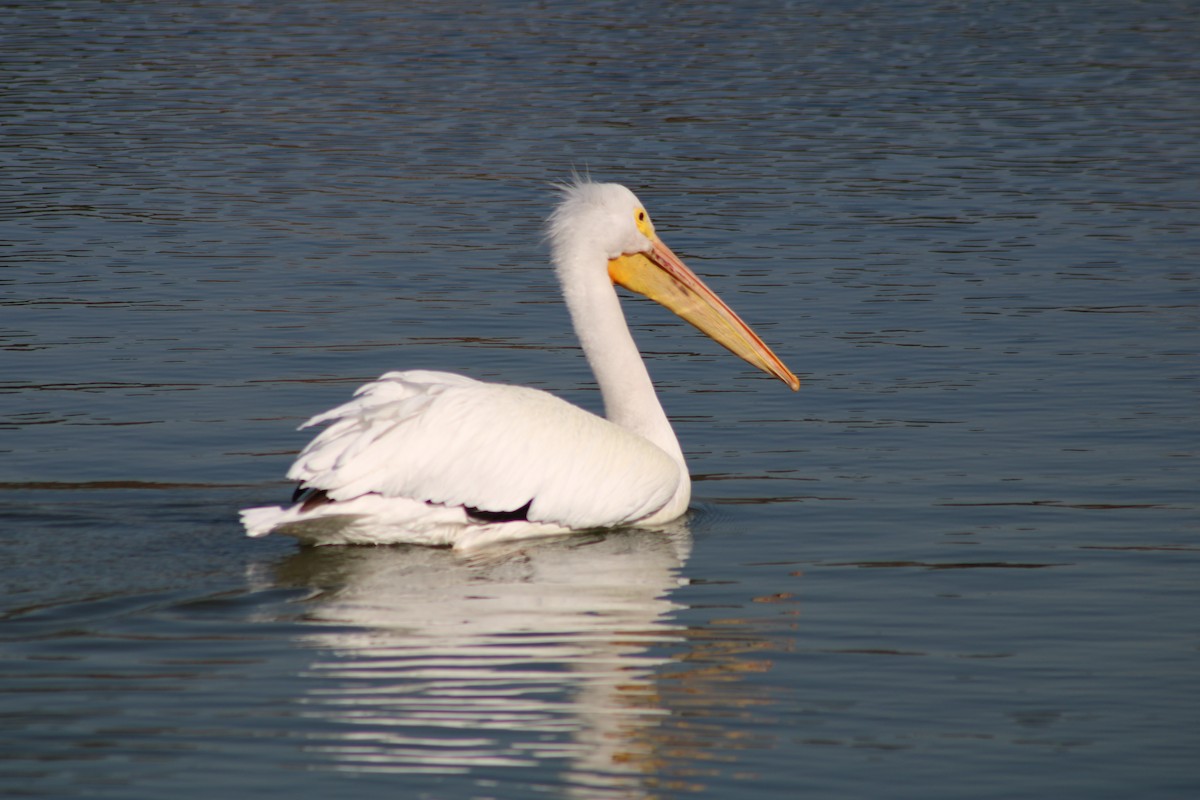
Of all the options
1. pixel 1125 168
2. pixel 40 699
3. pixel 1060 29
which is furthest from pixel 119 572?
pixel 1060 29

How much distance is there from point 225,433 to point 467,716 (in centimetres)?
316

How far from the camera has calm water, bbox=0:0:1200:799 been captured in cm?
428

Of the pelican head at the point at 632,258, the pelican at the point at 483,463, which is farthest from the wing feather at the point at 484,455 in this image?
the pelican head at the point at 632,258

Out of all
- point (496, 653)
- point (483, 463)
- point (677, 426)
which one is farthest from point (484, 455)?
point (677, 426)

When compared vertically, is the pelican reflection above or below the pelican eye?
below

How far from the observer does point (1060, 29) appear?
2058 cm

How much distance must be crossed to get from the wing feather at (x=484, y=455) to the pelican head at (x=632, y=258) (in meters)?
0.74

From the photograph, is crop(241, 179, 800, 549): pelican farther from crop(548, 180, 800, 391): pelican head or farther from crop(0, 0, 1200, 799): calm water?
crop(0, 0, 1200, 799): calm water

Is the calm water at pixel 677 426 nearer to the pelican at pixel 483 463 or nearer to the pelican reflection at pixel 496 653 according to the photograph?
the pelican reflection at pixel 496 653

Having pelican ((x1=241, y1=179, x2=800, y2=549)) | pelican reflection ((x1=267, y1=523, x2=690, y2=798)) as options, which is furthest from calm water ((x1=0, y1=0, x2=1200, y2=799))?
pelican ((x1=241, y1=179, x2=800, y2=549))

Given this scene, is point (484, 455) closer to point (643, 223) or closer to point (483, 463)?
point (483, 463)

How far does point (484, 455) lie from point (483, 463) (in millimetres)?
25

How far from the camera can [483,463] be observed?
18.7 ft

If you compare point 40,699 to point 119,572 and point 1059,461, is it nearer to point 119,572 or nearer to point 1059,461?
point 119,572
